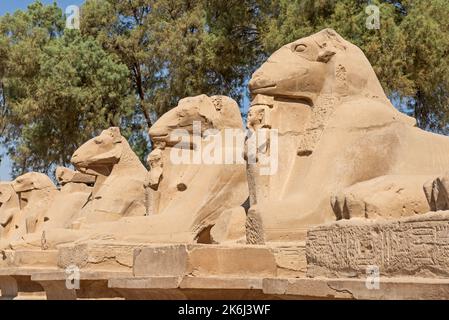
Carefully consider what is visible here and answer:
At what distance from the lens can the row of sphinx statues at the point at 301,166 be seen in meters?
5.82

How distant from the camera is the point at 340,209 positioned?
5.66m

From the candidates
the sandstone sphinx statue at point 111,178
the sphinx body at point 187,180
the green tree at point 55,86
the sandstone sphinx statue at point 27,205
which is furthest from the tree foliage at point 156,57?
the sphinx body at point 187,180

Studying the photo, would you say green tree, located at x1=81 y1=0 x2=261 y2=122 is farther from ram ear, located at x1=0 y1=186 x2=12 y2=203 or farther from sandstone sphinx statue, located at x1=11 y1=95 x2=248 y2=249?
sandstone sphinx statue, located at x1=11 y1=95 x2=248 y2=249

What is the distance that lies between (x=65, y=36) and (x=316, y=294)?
18.2 metres

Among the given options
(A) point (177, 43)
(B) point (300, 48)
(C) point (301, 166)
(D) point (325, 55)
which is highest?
(A) point (177, 43)

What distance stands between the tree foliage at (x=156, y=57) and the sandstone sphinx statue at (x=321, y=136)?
8.72m

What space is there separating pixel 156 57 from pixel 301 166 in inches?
599

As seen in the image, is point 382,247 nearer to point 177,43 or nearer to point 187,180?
point 187,180

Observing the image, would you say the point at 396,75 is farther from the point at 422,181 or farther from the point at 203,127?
the point at 422,181

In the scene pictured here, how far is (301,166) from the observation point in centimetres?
715

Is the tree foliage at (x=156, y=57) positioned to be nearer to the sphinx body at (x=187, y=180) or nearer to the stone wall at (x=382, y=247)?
the sphinx body at (x=187, y=180)

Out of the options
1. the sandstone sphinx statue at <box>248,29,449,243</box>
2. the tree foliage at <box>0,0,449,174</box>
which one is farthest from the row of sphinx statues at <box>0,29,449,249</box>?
the tree foliage at <box>0,0,449,174</box>

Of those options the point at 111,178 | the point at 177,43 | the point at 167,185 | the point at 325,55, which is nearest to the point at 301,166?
the point at 325,55

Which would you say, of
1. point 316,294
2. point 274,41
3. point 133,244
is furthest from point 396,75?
point 316,294
